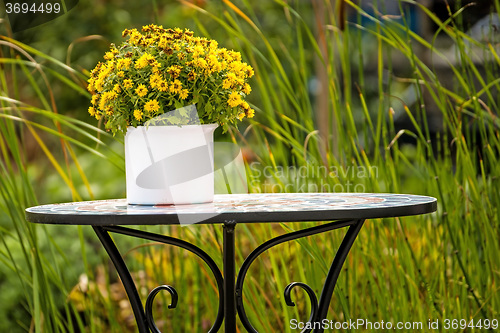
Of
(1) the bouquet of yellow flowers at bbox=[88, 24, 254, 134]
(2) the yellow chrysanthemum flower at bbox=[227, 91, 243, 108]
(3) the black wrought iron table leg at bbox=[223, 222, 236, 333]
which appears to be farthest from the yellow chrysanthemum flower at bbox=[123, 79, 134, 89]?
(3) the black wrought iron table leg at bbox=[223, 222, 236, 333]

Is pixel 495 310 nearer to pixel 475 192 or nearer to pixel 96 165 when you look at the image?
pixel 475 192

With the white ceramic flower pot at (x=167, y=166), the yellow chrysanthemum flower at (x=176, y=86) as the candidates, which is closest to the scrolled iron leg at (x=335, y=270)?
the white ceramic flower pot at (x=167, y=166)

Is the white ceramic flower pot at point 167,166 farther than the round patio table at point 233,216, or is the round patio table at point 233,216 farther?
the white ceramic flower pot at point 167,166

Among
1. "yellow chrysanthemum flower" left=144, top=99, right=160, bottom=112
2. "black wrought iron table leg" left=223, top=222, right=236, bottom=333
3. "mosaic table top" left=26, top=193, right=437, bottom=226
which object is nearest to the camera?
"mosaic table top" left=26, top=193, right=437, bottom=226

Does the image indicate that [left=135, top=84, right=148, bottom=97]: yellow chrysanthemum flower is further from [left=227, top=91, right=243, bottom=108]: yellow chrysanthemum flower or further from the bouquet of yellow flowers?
[left=227, top=91, right=243, bottom=108]: yellow chrysanthemum flower

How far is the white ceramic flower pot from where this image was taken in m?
1.41

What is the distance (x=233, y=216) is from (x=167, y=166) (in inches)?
10.6

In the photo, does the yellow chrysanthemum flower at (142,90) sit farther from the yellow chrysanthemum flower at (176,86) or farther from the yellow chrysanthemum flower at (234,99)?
the yellow chrysanthemum flower at (234,99)

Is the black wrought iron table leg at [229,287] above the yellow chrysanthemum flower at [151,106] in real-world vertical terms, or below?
below

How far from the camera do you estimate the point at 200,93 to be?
1.43 meters

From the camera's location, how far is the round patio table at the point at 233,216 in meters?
1.18

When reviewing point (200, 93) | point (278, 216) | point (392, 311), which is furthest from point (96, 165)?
point (278, 216)

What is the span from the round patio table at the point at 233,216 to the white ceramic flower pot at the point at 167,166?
4cm

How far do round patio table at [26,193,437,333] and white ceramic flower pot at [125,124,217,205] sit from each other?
36 mm
